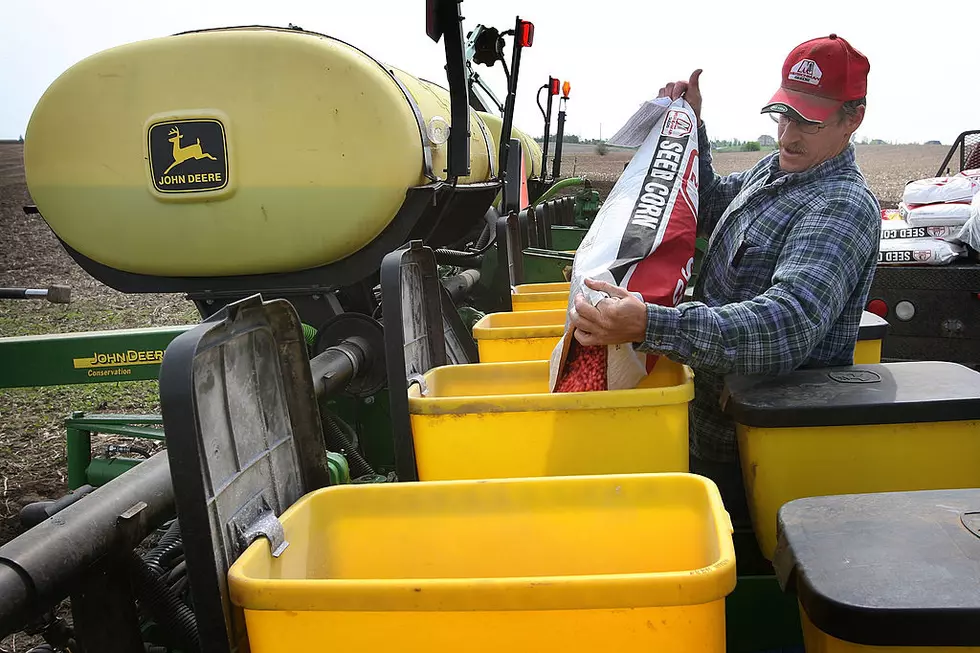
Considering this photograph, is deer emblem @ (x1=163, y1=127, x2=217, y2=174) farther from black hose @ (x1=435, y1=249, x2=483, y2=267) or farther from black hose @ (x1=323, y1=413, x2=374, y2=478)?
black hose @ (x1=435, y1=249, x2=483, y2=267)

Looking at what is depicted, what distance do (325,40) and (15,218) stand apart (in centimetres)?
941

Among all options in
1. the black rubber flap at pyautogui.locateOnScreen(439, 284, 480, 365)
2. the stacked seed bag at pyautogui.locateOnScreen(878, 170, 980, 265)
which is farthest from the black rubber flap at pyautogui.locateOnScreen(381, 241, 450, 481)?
the stacked seed bag at pyautogui.locateOnScreen(878, 170, 980, 265)

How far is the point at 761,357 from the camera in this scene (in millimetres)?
1471

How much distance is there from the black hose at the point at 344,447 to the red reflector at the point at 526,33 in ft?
6.22

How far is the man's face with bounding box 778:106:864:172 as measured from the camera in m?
1.68

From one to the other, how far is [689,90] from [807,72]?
352mm

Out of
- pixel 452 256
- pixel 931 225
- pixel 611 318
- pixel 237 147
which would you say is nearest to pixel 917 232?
pixel 931 225

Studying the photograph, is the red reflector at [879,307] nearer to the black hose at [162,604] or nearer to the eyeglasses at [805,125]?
the eyeglasses at [805,125]

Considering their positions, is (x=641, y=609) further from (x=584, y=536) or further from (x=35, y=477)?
(x=35, y=477)

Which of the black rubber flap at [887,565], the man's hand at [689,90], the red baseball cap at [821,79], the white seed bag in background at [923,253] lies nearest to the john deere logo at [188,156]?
the man's hand at [689,90]

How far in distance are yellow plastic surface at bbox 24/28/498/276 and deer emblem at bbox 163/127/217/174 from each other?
0.07 ft

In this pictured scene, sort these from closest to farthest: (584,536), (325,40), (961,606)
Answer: (961,606), (584,536), (325,40)

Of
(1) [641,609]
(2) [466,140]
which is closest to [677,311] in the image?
(1) [641,609]

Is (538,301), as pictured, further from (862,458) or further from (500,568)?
(500,568)
